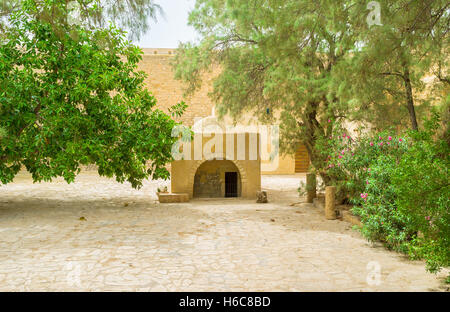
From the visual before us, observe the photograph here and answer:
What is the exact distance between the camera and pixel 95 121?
933cm

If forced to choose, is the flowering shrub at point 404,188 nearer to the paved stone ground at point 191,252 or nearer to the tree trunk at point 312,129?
the paved stone ground at point 191,252

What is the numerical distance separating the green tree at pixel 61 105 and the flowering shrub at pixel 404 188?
173 inches

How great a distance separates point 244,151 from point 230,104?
4.64 feet

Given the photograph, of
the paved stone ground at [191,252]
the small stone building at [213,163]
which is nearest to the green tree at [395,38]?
the paved stone ground at [191,252]

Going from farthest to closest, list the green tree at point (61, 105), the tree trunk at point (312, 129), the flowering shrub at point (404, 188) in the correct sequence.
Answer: the tree trunk at point (312, 129)
the green tree at point (61, 105)
the flowering shrub at point (404, 188)

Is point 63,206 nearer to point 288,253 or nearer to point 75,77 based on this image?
point 75,77

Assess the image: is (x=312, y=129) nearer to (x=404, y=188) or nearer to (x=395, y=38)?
(x=395, y=38)

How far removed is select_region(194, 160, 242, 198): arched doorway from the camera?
12.5 metres

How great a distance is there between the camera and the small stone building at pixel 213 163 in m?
11.1

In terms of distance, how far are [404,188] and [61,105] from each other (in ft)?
23.5

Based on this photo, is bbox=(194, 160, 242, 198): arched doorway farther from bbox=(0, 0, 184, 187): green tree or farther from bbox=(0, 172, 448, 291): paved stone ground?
bbox=(0, 0, 184, 187): green tree

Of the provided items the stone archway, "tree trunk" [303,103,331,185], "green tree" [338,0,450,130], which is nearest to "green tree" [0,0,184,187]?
the stone archway

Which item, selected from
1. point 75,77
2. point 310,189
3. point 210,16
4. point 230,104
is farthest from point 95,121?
point 310,189

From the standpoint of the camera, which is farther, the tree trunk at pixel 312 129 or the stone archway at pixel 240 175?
the stone archway at pixel 240 175
